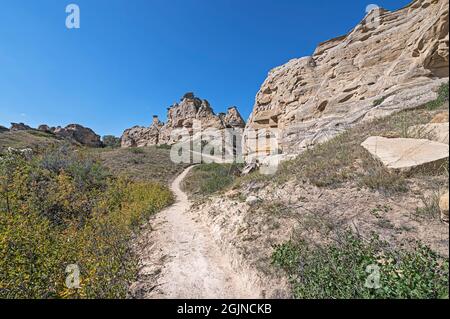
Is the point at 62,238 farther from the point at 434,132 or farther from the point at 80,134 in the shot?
the point at 80,134

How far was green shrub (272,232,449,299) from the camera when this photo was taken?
242cm

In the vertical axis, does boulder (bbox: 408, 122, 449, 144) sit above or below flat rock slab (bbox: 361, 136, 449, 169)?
above

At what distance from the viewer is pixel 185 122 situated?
172 ft

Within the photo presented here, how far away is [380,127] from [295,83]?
454 inches

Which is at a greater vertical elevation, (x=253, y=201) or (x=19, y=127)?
(x=19, y=127)

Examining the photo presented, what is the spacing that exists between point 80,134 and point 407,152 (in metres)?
75.5

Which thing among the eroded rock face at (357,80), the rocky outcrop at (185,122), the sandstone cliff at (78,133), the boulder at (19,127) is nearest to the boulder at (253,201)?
the eroded rock face at (357,80)

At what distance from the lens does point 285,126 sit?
18.5 meters

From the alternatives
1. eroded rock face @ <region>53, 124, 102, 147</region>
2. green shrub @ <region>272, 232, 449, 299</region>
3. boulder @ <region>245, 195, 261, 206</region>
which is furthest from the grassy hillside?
eroded rock face @ <region>53, 124, 102, 147</region>

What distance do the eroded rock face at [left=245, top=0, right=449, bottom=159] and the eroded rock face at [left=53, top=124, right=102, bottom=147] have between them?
61.6 meters

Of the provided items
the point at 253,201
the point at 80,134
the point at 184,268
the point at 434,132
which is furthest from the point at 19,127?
the point at 434,132

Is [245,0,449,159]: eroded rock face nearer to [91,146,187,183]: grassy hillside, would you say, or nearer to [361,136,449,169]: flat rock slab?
[361,136,449,169]: flat rock slab

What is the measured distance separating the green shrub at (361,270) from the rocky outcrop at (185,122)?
43995 mm
